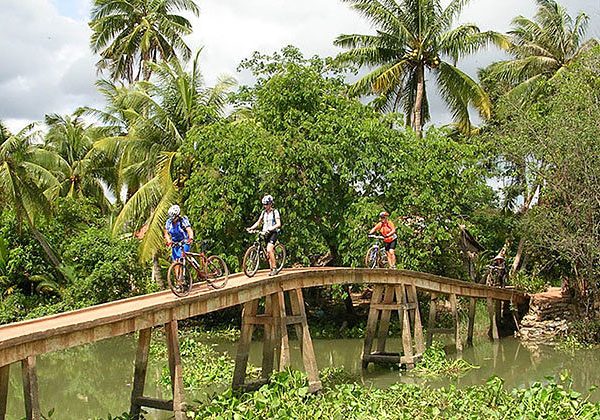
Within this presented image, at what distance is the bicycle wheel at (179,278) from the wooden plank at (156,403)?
1.67 m

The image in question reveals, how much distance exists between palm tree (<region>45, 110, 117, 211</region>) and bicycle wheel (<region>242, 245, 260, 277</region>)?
18.2 m

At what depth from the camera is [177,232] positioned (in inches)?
471

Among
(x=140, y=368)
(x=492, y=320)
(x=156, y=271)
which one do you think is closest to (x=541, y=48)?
(x=492, y=320)

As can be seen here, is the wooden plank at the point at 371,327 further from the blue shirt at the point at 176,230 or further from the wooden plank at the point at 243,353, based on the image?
the blue shirt at the point at 176,230

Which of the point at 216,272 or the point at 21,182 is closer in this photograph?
the point at 216,272

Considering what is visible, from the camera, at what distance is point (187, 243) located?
474 inches

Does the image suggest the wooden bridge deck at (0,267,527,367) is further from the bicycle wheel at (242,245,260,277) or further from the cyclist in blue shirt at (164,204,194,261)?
the cyclist in blue shirt at (164,204,194,261)

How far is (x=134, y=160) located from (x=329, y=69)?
7.25 meters

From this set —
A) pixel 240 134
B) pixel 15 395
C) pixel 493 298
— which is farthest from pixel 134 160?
pixel 493 298

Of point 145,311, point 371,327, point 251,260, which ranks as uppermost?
point 251,260

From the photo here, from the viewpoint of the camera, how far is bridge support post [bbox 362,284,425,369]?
55.5 ft

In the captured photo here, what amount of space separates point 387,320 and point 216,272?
5.97 metres

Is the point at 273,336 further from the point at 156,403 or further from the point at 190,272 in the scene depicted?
the point at 156,403

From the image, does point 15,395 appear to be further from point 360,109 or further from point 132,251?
point 360,109
